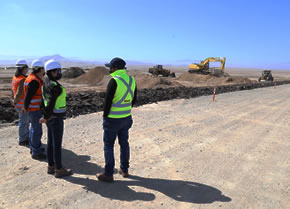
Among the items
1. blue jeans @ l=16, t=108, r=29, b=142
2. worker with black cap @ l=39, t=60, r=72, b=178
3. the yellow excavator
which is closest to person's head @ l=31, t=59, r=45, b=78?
worker with black cap @ l=39, t=60, r=72, b=178

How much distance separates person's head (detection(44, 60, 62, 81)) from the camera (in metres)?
3.51

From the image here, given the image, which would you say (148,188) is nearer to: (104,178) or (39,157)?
(104,178)

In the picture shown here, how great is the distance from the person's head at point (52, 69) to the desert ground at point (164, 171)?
1.70 meters

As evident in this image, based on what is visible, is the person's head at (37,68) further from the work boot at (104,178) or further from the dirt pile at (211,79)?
the dirt pile at (211,79)

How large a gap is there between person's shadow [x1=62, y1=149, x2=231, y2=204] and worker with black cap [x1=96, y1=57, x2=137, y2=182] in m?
0.20

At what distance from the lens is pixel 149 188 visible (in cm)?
367

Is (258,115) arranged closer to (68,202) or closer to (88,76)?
(68,202)

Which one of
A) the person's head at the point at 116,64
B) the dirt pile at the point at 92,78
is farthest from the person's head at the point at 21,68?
the dirt pile at the point at 92,78

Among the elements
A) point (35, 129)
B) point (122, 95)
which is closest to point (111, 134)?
point (122, 95)

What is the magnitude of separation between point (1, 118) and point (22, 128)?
349cm

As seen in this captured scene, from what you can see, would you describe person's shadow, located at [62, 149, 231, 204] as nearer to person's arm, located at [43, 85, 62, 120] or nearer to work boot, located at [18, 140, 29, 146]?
person's arm, located at [43, 85, 62, 120]

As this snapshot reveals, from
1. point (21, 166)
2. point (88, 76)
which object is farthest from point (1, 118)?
point (88, 76)

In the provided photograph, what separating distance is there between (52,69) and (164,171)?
2622mm

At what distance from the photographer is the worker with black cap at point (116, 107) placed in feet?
11.2
